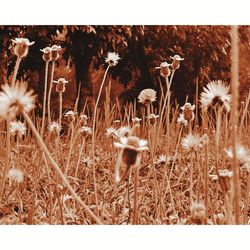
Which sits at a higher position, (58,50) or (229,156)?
(58,50)

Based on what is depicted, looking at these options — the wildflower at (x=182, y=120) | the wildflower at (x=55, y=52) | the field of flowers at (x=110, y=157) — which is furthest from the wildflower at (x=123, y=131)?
the wildflower at (x=55, y=52)

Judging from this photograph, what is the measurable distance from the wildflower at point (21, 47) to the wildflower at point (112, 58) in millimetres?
168

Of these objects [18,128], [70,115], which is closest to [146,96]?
[70,115]

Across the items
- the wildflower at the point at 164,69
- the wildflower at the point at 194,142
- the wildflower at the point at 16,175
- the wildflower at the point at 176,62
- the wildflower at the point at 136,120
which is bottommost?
the wildflower at the point at 16,175

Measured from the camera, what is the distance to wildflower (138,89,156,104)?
1.04 meters

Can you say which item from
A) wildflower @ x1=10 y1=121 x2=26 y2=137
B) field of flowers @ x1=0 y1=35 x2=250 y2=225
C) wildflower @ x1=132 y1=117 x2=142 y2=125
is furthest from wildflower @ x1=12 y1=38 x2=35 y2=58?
wildflower @ x1=132 y1=117 x2=142 y2=125

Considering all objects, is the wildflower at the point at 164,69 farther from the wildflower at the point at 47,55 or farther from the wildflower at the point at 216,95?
the wildflower at the point at 47,55

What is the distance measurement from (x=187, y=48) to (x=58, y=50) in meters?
0.28

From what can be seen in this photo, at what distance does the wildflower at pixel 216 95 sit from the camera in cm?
84

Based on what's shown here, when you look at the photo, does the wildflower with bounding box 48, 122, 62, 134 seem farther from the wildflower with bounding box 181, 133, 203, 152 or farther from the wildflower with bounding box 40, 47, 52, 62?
the wildflower with bounding box 181, 133, 203, 152
